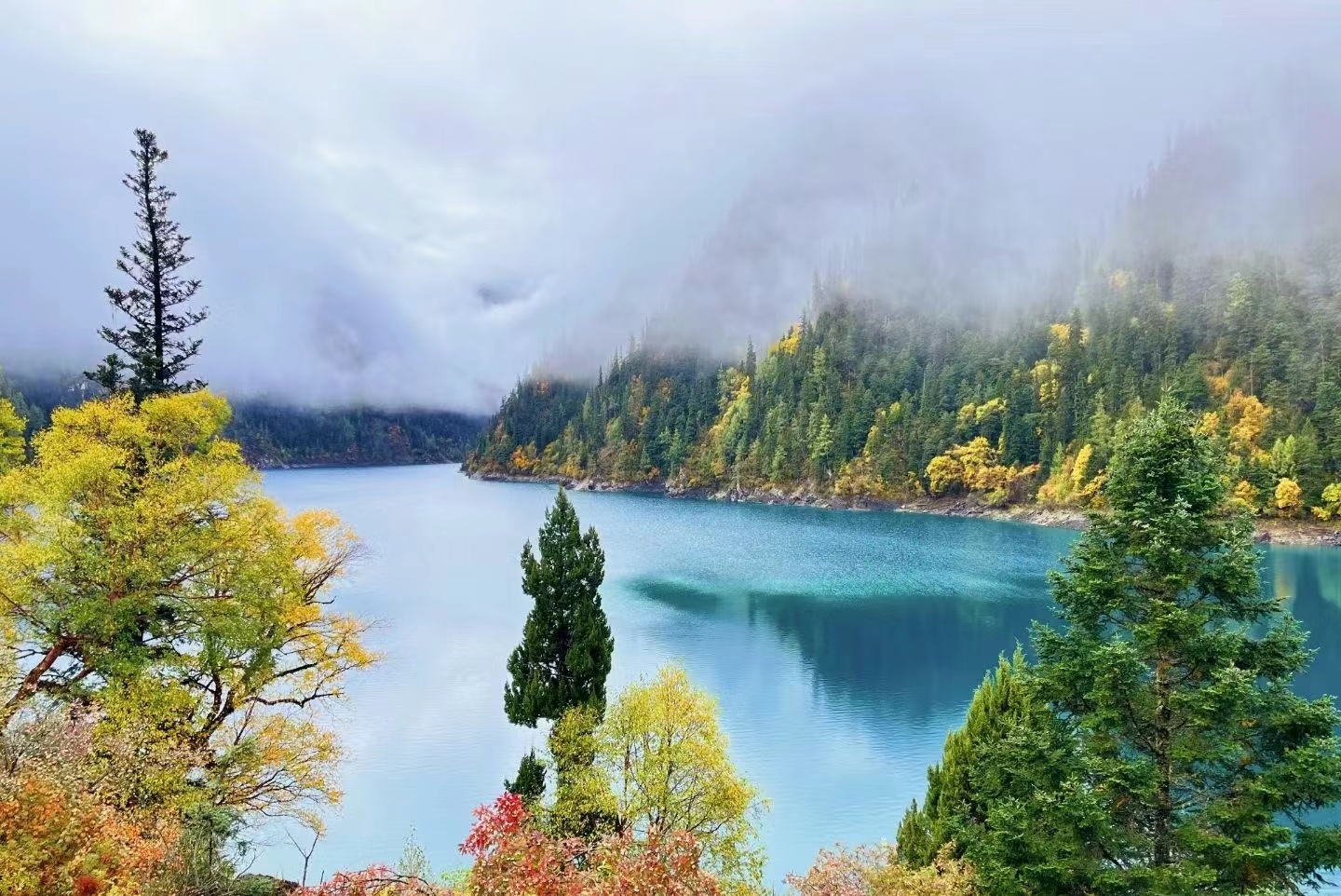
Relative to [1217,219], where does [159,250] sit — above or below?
below

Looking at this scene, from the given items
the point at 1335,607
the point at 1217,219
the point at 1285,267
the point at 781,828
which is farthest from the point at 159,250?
the point at 1217,219

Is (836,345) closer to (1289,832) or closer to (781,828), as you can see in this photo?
(781,828)

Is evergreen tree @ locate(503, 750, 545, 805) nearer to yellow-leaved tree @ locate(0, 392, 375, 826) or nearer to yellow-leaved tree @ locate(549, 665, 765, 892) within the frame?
yellow-leaved tree @ locate(549, 665, 765, 892)

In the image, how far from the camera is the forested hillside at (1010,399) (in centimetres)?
8969

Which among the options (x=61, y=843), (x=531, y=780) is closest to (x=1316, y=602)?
(x=531, y=780)

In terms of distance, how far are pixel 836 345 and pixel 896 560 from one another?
101 metres

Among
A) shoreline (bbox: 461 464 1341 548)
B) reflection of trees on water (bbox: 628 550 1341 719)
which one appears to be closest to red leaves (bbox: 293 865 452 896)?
reflection of trees on water (bbox: 628 550 1341 719)

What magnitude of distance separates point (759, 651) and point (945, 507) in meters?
82.3

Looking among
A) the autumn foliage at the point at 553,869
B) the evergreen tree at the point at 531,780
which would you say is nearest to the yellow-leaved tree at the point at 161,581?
the evergreen tree at the point at 531,780

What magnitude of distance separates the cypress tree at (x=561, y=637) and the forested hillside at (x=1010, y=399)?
213 feet

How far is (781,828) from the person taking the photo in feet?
78.3

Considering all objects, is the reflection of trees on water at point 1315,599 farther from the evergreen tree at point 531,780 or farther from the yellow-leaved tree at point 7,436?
the yellow-leaved tree at point 7,436

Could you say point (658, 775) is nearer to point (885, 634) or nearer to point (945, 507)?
point (885, 634)

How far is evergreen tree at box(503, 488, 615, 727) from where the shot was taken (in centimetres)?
2086
